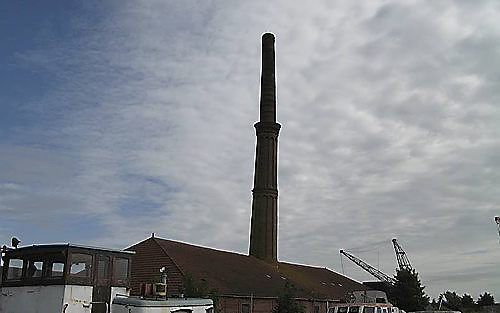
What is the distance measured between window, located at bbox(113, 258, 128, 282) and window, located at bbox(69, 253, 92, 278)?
3.75 ft

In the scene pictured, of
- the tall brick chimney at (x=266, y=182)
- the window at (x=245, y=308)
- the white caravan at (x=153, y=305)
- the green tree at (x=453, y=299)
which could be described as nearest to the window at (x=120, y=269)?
the white caravan at (x=153, y=305)

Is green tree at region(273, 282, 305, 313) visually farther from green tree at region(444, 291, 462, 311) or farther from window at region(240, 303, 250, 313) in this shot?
green tree at region(444, 291, 462, 311)

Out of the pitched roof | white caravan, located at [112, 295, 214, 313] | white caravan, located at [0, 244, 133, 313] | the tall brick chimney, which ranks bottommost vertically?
white caravan, located at [112, 295, 214, 313]

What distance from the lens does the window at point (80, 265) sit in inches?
773

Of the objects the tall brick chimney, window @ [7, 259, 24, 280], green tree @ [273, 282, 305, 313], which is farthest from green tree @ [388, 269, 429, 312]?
window @ [7, 259, 24, 280]

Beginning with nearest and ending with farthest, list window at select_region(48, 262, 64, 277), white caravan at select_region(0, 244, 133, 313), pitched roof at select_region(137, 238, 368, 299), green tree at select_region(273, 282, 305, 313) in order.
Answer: white caravan at select_region(0, 244, 133, 313) → window at select_region(48, 262, 64, 277) → pitched roof at select_region(137, 238, 368, 299) → green tree at select_region(273, 282, 305, 313)

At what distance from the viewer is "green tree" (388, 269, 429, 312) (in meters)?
69.8

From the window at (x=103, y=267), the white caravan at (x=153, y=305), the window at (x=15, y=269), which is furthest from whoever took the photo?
the window at (x=15, y=269)

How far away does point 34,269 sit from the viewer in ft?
66.4

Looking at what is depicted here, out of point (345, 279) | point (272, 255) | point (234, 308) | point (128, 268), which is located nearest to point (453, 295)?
point (345, 279)

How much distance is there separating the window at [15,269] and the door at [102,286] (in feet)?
8.66

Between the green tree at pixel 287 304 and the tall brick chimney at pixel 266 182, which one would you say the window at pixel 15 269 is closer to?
the green tree at pixel 287 304

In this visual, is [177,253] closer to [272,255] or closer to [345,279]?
[272,255]

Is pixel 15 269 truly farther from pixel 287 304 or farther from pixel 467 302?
pixel 467 302
